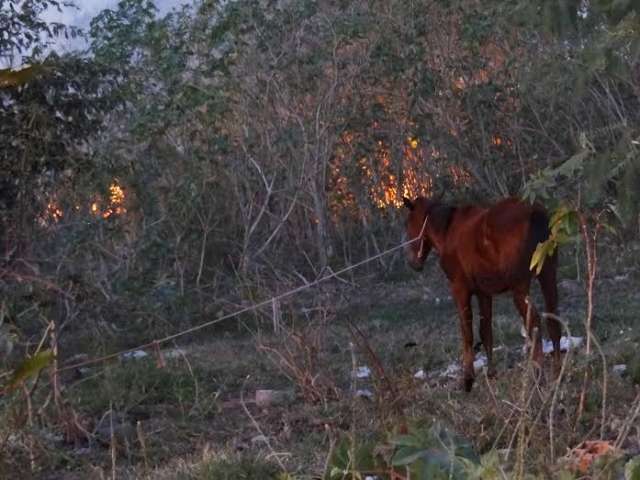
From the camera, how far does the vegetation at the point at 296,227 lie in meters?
6.16

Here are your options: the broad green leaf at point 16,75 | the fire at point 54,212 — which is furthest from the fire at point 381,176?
the broad green leaf at point 16,75

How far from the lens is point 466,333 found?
8.70 m

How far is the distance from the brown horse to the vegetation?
32 centimetres

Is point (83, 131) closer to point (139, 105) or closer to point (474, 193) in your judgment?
point (139, 105)

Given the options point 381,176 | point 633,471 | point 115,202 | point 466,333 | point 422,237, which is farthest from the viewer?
point 381,176

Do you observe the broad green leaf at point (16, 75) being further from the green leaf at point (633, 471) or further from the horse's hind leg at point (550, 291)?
the horse's hind leg at point (550, 291)

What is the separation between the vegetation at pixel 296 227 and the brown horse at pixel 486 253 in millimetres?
323

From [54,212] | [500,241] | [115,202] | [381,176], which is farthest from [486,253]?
[381,176]

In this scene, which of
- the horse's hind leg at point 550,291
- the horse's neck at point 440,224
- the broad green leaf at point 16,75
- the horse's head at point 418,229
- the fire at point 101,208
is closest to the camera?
the broad green leaf at point 16,75

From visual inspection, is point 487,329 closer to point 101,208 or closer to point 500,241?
point 500,241

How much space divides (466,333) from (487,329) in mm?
153

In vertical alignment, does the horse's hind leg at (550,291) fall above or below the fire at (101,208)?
below

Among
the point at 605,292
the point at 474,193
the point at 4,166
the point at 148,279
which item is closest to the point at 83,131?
the point at 4,166

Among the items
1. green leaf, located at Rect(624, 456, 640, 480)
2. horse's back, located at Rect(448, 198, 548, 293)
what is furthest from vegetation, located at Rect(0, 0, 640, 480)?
horse's back, located at Rect(448, 198, 548, 293)
